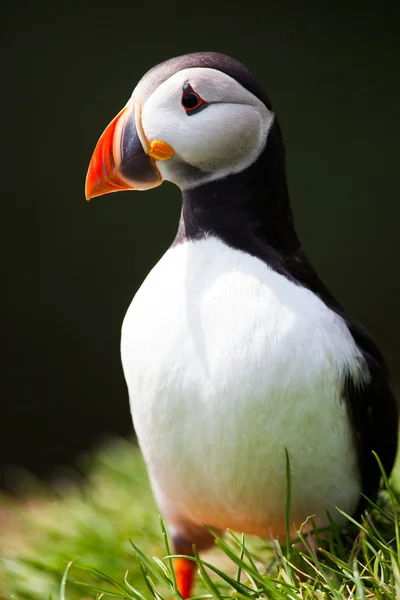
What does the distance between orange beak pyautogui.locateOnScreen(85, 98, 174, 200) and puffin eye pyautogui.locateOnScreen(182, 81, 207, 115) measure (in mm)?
81

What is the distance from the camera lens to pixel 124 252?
5535mm

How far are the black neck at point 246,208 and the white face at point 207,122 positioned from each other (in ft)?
0.10

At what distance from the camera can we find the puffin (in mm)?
1597

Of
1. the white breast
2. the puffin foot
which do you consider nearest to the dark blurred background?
the puffin foot

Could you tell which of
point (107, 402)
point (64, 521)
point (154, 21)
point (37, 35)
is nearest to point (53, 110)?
point (37, 35)

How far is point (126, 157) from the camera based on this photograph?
1.69m

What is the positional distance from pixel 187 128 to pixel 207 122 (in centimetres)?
4

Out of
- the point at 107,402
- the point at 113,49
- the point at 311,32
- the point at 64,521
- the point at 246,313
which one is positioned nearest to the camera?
the point at 246,313

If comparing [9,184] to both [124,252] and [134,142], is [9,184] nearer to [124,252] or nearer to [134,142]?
[124,252]

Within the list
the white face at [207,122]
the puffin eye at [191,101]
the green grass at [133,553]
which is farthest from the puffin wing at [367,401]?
the puffin eye at [191,101]

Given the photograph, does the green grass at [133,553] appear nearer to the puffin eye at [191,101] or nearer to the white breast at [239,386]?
the white breast at [239,386]

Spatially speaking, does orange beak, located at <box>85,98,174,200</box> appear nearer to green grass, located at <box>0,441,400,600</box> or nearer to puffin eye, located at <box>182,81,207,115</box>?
puffin eye, located at <box>182,81,207,115</box>

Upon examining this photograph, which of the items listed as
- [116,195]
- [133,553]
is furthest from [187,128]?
[116,195]

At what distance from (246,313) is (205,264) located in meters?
0.14
